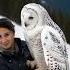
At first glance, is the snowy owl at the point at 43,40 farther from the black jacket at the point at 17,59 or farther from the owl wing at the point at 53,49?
the black jacket at the point at 17,59

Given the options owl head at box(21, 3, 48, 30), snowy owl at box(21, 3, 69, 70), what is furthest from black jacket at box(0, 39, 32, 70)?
owl head at box(21, 3, 48, 30)

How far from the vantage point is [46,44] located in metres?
4.33

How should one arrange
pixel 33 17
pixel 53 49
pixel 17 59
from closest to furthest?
pixel 17 59 → pixel 53 49 → pixel 33 17

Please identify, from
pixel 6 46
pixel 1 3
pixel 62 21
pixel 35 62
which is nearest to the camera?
pixel 6 46

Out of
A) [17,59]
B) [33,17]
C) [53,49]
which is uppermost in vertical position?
[33,17]

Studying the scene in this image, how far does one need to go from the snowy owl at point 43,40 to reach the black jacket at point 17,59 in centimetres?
19

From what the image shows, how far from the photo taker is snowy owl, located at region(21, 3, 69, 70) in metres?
4.32

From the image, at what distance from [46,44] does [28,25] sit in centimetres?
29

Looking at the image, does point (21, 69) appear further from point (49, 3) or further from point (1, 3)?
point (1, 3)

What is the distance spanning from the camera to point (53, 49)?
4328 millimetres

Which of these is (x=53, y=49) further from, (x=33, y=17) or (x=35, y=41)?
(x=33, y=17)

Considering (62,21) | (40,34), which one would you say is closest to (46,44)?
(40,34)

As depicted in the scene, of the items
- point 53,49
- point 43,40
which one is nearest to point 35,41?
point 43,40

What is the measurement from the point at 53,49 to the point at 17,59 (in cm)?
48
